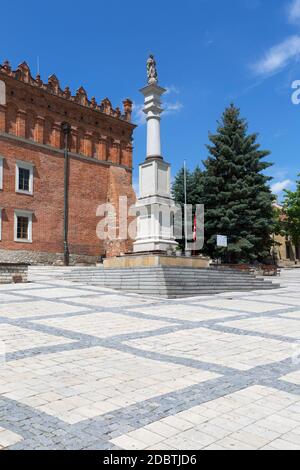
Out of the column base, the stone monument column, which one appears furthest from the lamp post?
the column base

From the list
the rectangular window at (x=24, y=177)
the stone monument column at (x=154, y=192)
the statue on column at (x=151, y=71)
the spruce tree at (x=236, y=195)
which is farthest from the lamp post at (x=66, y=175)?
the stone monument column at (x=154, y=192)

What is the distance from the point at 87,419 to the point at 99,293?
9.95 meters

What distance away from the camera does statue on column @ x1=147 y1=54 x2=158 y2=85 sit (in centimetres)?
1792

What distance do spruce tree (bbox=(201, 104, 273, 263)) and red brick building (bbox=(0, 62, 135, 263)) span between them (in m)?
6.26

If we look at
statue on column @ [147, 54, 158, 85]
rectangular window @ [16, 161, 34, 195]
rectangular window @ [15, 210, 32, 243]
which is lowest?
rectangular window @ [15, 210, 32, 243]

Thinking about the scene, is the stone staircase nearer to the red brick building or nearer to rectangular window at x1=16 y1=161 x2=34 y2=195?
the red brick building

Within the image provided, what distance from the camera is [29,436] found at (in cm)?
321

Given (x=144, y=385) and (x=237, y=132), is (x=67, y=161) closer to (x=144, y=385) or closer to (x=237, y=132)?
(x=237, y=132)

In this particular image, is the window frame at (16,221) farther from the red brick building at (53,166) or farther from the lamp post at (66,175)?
the lamp post at (66,175)

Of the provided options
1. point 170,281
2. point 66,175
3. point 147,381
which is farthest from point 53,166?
point 147,381

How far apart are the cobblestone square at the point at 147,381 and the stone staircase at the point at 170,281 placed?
4626mm

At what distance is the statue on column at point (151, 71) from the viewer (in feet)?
58.8

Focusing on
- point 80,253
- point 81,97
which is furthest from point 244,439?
point 81,97

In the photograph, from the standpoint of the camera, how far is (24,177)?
27.5m
